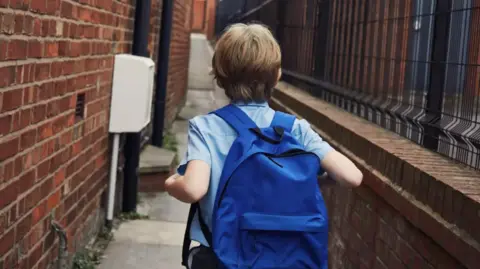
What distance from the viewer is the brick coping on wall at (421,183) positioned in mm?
2896

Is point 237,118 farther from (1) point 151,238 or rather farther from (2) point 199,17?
(2) point 199,17

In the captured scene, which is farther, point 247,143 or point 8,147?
point 8,147

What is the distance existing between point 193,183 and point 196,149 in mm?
140

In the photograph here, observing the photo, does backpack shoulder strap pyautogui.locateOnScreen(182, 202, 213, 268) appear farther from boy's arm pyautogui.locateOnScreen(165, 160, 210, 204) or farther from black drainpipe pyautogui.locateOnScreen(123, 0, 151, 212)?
black drainpipe pyautogui.locateOnScreen(123, 0, 151, 212)

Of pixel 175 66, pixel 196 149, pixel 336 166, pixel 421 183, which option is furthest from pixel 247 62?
pixel 175 66

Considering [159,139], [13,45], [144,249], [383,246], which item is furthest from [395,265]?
[159,139]

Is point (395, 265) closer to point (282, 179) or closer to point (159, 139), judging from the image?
point (282, 179)

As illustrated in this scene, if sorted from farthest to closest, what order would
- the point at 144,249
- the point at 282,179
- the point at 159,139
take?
1. the point at 159,139
2. the point at 144,249
3. the point at 282,179

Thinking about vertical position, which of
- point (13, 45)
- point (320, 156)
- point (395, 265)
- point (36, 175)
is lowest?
point (395, 265)

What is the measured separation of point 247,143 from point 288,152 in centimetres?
13

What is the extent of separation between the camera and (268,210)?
2.48 m

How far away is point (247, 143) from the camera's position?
98.8 inches

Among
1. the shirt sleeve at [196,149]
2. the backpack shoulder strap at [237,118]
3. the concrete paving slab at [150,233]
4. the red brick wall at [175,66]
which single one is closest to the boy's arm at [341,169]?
the backpack shoulder strap at [237,118]

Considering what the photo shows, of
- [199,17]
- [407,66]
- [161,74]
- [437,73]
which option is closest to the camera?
[437,73]
